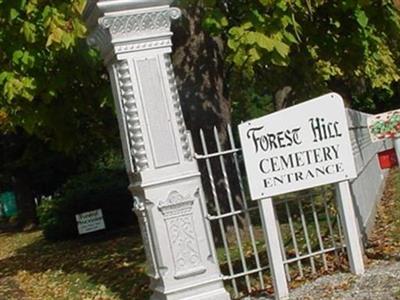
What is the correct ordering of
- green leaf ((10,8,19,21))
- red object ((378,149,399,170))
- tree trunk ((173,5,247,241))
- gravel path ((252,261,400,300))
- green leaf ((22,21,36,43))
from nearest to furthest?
gravel path ((252,261,400,300))
green leaf ((22,21,36,43))
green leaf ((10,8,19,21))
tree trunk ((173,5,247,241))
red object ((378,149,399,170))

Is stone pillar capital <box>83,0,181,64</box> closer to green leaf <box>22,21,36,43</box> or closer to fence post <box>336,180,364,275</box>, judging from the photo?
green leaf <box>22,21,36,43</box>

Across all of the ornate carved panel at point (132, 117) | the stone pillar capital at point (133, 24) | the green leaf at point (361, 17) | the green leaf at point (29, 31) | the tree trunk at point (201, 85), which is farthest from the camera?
the tree trunk at point (201, 85)

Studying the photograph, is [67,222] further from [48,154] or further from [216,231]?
[216,231]

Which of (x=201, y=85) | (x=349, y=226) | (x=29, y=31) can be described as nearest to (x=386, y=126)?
(x=349, y=226)

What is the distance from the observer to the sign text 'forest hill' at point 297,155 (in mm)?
7578

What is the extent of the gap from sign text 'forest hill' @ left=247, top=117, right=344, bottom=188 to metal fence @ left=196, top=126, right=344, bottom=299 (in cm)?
33

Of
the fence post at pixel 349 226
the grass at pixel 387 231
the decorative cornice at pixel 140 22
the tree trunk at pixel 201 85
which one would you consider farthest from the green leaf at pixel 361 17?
the decorative cornice at pixel 140 22

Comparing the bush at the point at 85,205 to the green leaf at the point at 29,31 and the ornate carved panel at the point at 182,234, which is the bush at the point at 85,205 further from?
the ornate carved panel at the point at 182,234

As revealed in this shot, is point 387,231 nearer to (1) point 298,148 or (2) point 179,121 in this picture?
(1) point 298,148

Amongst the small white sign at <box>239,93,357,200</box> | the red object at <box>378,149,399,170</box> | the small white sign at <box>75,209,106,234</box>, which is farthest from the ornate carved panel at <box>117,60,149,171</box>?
the red object at <box>378,149,399,170</box>

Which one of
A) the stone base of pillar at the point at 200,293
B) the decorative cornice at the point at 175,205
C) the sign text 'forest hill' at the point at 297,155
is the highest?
the sign text 'forest hill' at the point at 297,155

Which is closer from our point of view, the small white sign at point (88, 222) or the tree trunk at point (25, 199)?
the small white sign at point (88, 222)

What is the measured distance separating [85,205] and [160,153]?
13.6 meters

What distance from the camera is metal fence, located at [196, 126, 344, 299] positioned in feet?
25.7
